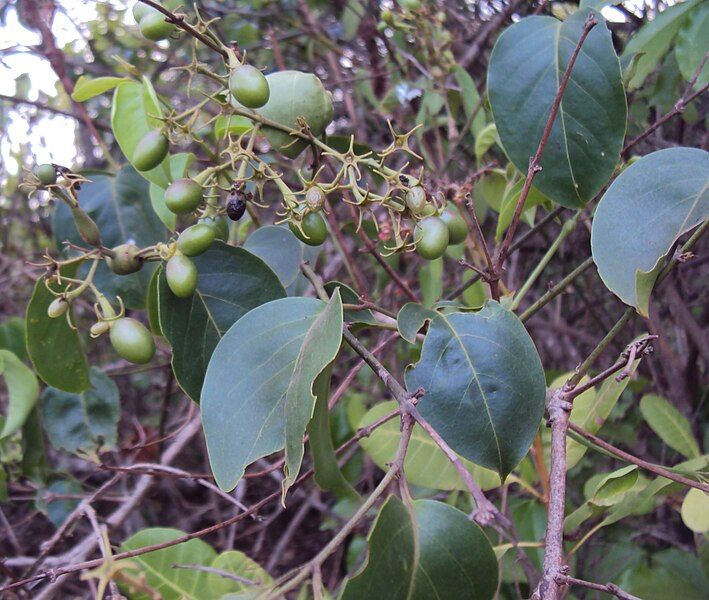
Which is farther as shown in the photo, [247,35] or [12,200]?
[12,200]

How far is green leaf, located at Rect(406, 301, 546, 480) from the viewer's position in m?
0.67

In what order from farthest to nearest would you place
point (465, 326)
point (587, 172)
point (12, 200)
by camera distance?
1. point (12, 200)
2. point (587, 172)
3. point (465, 326)

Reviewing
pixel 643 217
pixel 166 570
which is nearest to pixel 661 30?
pixel 643 217

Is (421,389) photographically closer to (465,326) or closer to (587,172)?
(465,326)

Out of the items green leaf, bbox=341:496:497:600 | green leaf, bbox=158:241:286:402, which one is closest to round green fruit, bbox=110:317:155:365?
green leaf, bbox=158:241:286:402

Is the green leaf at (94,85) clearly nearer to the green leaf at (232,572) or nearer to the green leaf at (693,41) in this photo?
the green leaf at (232,572)

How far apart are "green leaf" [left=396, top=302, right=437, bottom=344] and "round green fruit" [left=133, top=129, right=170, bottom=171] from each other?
0.33m

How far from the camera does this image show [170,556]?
3.14 ft

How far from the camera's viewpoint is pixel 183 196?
751 mm

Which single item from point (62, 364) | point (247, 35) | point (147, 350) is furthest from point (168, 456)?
point (247, 35)

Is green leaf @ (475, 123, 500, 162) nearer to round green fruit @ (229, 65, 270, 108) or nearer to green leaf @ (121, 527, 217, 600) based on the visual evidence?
round green fruit @ (229, 65, 270, 108)

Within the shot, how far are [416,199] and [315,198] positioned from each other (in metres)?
0.11

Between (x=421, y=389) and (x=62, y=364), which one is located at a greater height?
(x=421, y=389)

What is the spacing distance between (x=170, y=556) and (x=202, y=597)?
7cm
